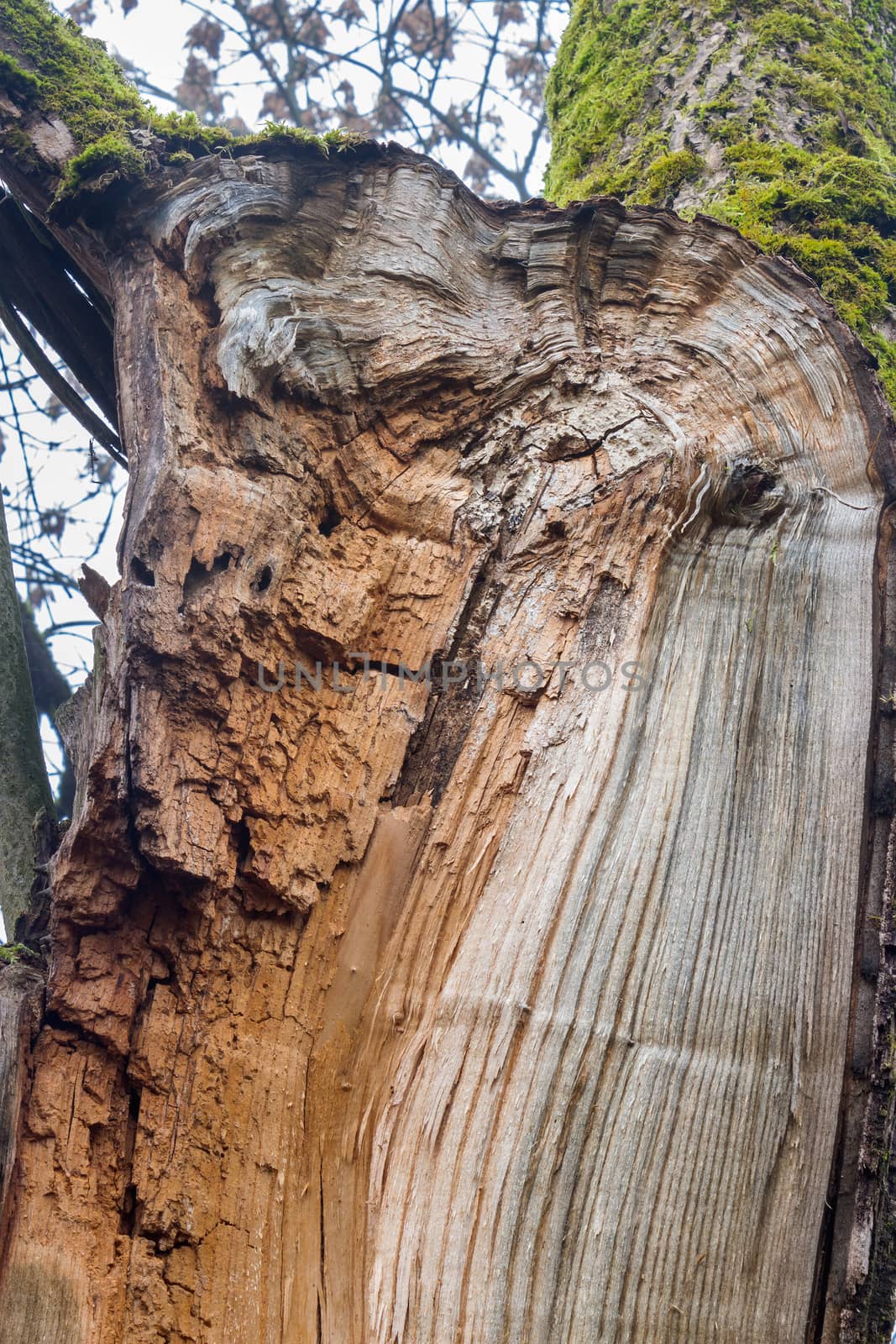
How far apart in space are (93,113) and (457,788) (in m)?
1.61

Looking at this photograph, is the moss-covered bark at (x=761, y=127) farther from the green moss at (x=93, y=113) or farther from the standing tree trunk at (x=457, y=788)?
the green moss at (x=93, y=113)

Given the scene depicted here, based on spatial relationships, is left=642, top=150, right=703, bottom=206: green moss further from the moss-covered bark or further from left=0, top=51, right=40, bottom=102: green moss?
left=0, top=51, right=40, bottom=102: green moss

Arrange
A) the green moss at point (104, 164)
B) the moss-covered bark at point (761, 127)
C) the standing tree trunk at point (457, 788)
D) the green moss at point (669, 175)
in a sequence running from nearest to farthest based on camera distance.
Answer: the standing tree trunk at point (457, 788) → the green moss at point (104, 164) → the moss-covered bark at point (761, 127) → the green moss at point (669, 175)

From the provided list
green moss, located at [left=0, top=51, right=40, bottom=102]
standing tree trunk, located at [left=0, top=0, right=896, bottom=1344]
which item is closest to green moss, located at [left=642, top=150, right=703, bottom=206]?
standing tree trunk, located at [left=0, top=0, right=896, bottom=1344]

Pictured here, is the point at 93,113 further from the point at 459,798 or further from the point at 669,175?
the point at 459,798

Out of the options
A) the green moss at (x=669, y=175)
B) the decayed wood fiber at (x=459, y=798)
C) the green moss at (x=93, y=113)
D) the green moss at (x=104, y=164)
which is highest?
the green moss at (x=669, y=175)

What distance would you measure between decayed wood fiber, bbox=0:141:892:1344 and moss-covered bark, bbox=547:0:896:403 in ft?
1.48

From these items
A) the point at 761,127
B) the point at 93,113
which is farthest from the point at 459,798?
the point at 761,127

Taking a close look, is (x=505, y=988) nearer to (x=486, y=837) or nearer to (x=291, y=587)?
(x=486, y=837)

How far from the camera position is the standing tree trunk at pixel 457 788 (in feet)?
4.10

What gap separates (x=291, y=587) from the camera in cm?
158

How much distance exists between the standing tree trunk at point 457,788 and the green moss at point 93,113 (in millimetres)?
15

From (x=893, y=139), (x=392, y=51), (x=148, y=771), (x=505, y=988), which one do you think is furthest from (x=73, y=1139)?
(x=392, y=51)

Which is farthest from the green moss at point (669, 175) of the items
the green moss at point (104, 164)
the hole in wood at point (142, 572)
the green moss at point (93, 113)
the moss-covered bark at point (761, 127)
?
the hole in wood at point (142, 572)
